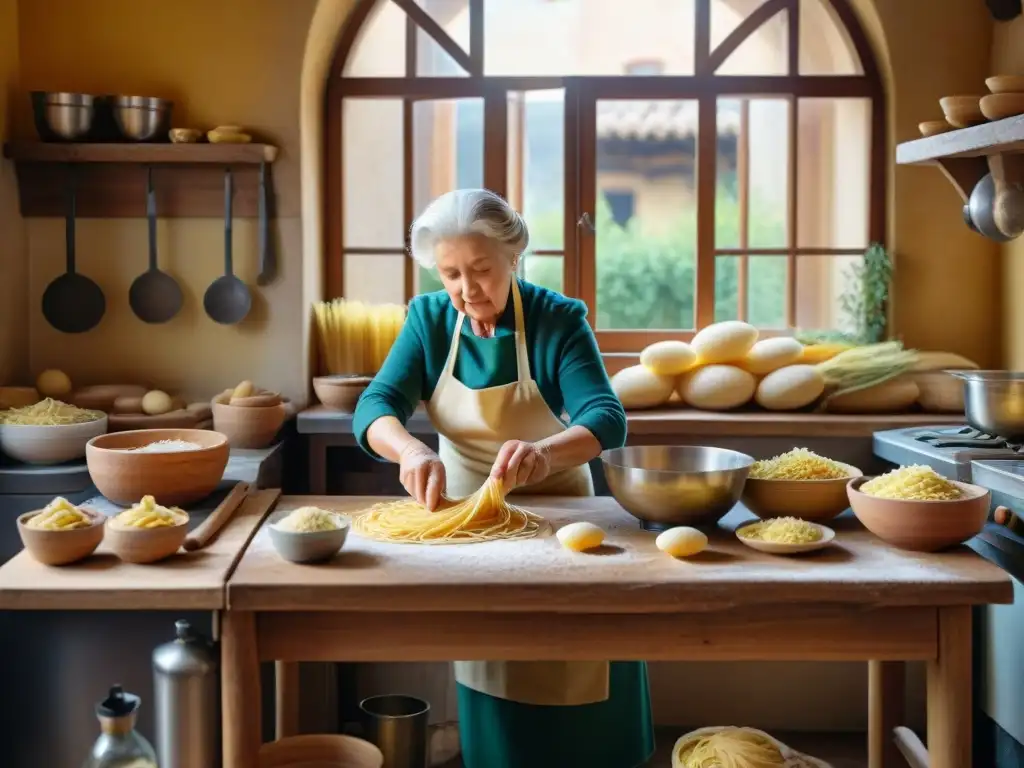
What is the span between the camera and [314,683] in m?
3.73

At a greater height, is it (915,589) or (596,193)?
(596,193)

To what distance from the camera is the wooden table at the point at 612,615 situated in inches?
86.7

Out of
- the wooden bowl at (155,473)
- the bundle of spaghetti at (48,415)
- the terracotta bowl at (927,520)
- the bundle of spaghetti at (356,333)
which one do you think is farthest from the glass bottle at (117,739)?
the bundle of spaghetti at (356,333)

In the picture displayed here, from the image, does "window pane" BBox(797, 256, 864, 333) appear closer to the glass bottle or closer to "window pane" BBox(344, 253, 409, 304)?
"window pane" BBox(344, 253, 409, 304)

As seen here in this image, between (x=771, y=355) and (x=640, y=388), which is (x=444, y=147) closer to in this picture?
(x=640, y=388)

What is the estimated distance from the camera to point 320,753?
270 cm

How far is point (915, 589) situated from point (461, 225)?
1382 millimetres

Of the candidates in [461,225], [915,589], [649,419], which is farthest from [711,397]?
[915,589]

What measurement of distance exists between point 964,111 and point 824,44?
155 cm

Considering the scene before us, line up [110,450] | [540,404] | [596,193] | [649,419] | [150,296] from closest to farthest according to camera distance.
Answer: [110,450] → [540,404] → [649,419] → [150,296] → [596,193]

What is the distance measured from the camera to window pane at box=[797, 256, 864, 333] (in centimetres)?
468

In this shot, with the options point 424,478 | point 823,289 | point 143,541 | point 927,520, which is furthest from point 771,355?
point 143,541

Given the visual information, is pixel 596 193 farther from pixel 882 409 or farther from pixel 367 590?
pixel 367 590

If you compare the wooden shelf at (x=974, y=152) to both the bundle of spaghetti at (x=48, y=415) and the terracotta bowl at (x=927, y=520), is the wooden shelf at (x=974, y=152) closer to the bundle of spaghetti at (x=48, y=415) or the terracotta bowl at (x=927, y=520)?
the terracotta bowl at (x=927, y=520)
